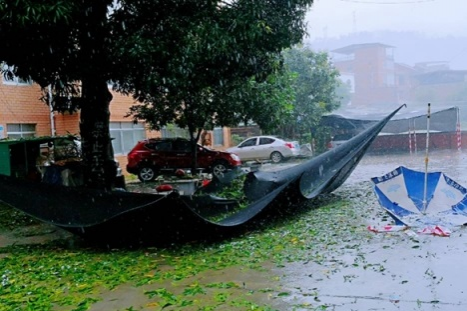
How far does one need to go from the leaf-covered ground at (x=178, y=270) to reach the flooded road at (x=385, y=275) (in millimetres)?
112

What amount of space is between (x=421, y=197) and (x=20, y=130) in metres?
10.6

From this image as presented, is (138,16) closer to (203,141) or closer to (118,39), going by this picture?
(118,39)

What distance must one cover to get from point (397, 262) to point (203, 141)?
46.6ft

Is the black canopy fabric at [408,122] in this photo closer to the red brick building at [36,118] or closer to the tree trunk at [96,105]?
the red brick building at [36,118]

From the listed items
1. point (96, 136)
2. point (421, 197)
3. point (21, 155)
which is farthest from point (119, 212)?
point (21, 155)


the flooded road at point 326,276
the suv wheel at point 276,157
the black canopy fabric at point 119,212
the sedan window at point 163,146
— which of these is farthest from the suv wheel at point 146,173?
the flooded road at point 326,276

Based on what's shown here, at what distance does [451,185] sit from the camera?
19.4 ft

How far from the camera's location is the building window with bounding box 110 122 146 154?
625 inches

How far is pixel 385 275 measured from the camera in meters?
4.09

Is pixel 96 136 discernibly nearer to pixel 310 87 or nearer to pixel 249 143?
pixel 249 143

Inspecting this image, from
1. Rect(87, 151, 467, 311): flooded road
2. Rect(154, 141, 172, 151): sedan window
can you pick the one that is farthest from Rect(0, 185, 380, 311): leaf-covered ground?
Rect(154, 141, 172, 151): sedan window

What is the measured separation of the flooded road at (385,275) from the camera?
3506mm

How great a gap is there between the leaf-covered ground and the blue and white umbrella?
48 centimetres

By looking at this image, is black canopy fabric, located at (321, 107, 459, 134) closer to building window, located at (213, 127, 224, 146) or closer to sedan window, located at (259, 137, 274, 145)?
sedan window, located at (259, 137, 274, 145)
